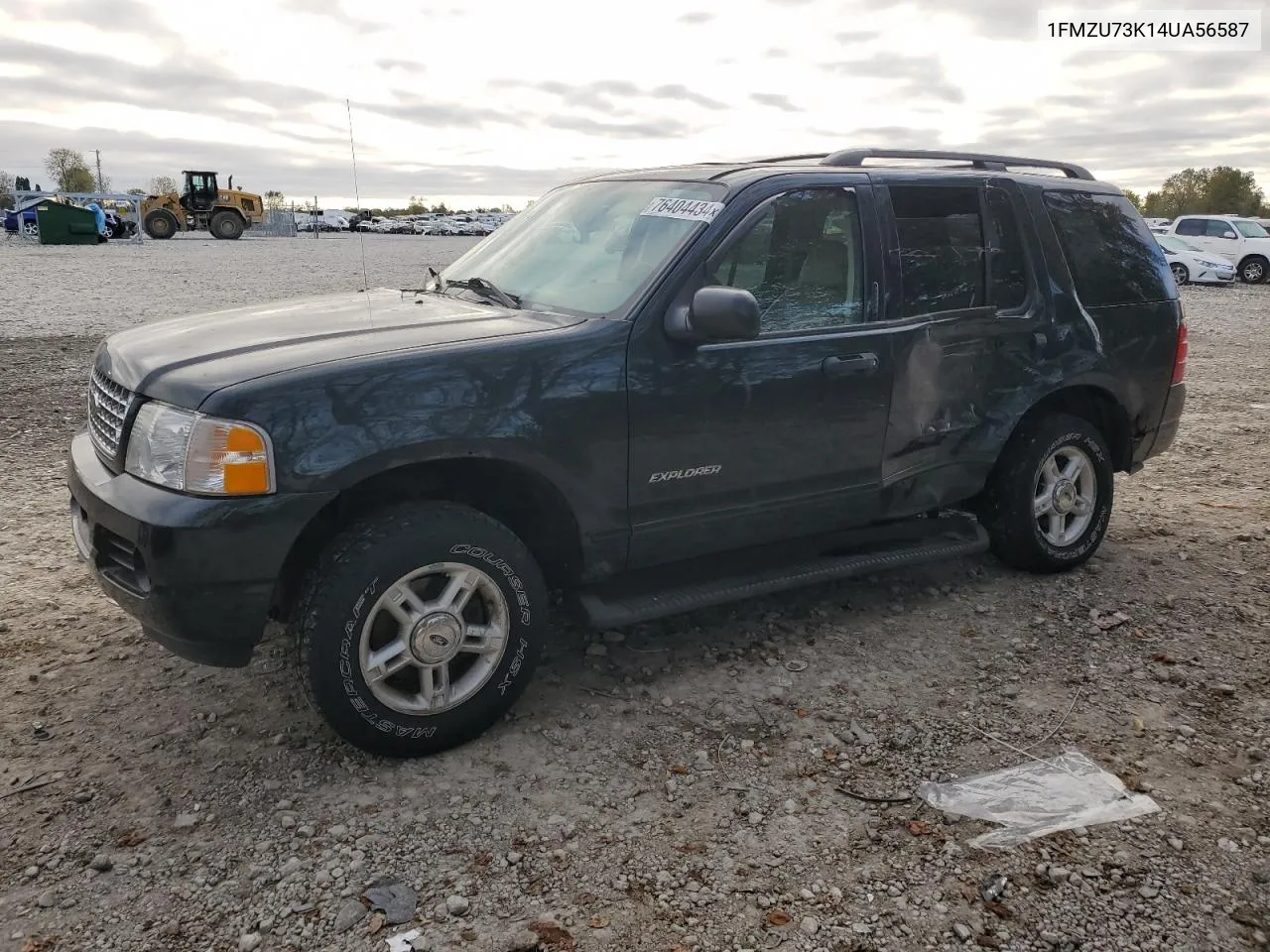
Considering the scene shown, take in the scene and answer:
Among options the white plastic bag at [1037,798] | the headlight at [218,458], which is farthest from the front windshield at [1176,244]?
the headlight at [218,458]

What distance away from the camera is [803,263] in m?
4.02

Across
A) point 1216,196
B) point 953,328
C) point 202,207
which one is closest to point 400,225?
point 202,207

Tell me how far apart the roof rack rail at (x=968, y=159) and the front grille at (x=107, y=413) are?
2905mm

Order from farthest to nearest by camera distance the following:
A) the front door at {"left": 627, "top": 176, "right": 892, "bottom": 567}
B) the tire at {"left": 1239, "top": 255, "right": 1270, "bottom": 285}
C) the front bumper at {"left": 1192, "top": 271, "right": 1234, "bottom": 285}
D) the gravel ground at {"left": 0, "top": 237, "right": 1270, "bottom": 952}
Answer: the tire at {"left": 1239, "top": 255, "right": 1270, "bottom": 285} < the front bumper at {"left": 1192, "top": 271, "right": 1234, "bottom": 285} < the front door at {"left": 627, "top": 176, "right": 892, "bottom": 567} < the gravel ground at {"left": 0, "top": 237, "right": 1270, "bottom": 952}

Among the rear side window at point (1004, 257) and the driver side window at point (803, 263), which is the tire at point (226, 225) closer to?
the rear side window at point (1004, 257)

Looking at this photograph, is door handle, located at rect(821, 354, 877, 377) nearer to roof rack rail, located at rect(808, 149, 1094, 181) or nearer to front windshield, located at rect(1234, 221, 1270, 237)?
roof rack rail, located at rect(808, 149, 1094, 181)

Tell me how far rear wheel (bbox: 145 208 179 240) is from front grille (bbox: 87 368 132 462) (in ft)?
135

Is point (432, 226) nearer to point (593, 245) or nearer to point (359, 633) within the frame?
point (593, 245)

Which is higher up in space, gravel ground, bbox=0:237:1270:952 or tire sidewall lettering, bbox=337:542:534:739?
tire sidewall lettering, bbox=337:542:534:739

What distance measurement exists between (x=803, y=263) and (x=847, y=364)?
442 mm

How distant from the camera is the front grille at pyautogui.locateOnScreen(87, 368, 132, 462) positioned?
3.28 meters

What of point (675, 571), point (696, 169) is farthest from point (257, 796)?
point (696, 169)

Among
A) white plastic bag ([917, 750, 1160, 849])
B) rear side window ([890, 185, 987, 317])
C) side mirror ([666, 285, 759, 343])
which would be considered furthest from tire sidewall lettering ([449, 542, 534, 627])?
rear side window ([890, 185, 987, 317])

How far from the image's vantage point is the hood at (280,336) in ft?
10.3
